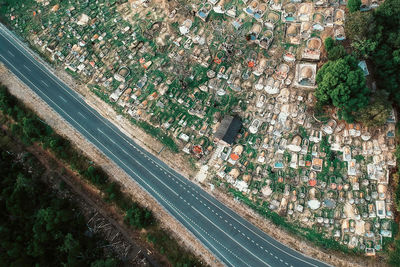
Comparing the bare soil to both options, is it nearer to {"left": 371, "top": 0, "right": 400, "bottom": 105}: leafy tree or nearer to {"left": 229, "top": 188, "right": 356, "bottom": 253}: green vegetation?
{"left": 229, "top": 188, "right": 356, "bottom": 253}: green vegetation

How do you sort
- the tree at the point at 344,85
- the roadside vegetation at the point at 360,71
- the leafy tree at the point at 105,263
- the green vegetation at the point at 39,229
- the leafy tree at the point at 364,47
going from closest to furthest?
the tree at the point at 344,85, the roadside vegetation at the point at 360,71, the leafy tree at the point at 364,47, the leafy tree at the point at 105,263, the green vegetation at the point at 39,229

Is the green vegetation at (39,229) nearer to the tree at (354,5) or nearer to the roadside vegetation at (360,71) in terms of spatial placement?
the roadside vegetation at (360,71)

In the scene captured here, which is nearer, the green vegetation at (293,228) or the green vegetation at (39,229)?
the green vegetation at (293,228)

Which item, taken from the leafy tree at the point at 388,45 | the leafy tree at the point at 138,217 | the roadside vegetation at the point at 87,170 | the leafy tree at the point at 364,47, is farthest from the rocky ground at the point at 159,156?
the leafy tree at the point at 364,47

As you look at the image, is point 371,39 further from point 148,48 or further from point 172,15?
point 148,48

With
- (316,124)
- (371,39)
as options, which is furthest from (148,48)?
(371,39)

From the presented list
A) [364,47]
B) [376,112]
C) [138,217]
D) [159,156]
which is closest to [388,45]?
[364,47]
